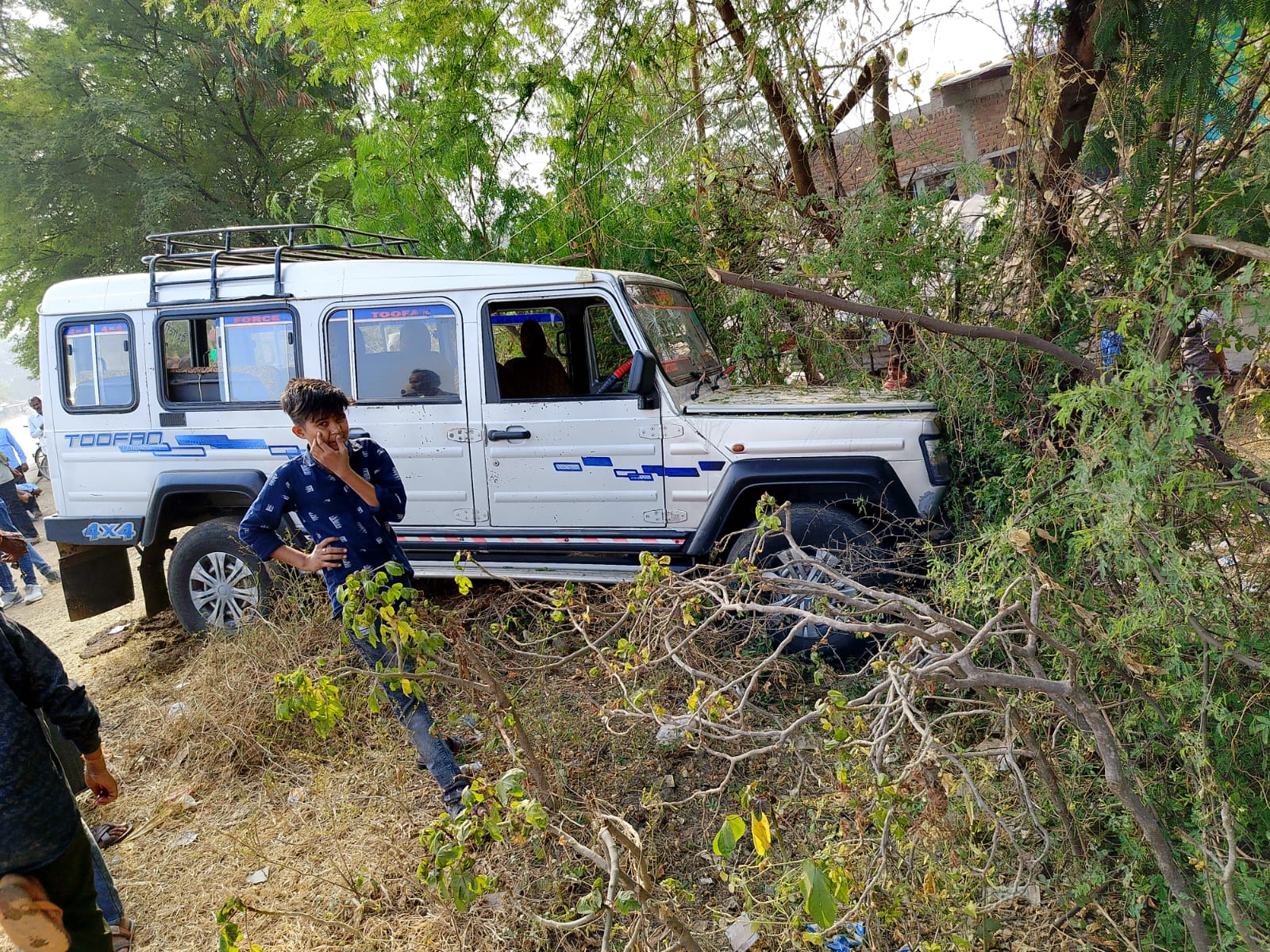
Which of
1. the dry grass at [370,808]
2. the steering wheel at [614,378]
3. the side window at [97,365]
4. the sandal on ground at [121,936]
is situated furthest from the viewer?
the side window at [97,365]

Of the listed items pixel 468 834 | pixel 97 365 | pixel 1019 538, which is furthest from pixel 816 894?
pixel 97 365

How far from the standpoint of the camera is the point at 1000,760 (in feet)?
9.14

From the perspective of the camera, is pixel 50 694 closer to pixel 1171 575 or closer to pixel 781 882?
pixel 781 882

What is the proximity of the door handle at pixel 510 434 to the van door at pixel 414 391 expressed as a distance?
0.49 feet

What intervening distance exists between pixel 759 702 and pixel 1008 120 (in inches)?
122

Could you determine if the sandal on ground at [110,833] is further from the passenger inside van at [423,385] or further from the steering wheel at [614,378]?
the steering wheel at [614,378]

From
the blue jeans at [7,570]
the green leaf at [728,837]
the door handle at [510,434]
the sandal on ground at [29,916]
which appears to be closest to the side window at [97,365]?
the door handle at [510,434]

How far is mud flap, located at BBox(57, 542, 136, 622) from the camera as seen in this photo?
542cm

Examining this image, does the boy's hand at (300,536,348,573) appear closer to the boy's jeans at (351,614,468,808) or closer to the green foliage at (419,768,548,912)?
the boy's jeans at (351,614,468,808)

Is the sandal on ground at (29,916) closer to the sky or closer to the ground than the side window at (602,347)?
closer to the ground

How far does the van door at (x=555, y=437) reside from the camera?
4504 millimetres

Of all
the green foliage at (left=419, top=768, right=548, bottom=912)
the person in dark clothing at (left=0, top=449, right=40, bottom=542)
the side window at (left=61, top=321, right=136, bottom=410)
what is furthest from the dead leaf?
the person in dark clothing at (left=0, top=449, right=40, bottom=542)

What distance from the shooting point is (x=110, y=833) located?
3.53m

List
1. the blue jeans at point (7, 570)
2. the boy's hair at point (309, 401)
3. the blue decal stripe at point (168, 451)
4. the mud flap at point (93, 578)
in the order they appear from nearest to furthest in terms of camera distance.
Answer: the boy's hair at point (309, 401) < the blue decal stripe at point (168, 451) < the mud flap at point (93, 578) < the blue jeans at point (7, 570)
